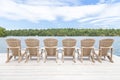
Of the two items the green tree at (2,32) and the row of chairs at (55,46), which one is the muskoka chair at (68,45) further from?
the green tree at (2,32)

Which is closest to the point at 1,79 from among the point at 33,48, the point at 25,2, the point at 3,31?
the point at 33,48

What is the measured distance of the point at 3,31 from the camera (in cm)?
4409

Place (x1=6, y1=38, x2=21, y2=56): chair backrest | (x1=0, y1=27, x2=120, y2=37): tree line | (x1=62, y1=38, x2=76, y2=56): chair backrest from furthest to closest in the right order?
1. (x1=0, y1=27, x2=120, y2=37): tree line
2. (x1=62, y1=38, x2=76, y2=56): chair backrest
3. (x1=6, y1=38, x2=21, y2=56): chair backrest

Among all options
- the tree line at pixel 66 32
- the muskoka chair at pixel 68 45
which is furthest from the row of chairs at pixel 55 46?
the tree line at pixel 66 32

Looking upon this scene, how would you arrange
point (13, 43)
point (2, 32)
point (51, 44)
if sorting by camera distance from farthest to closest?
1. point (2, 32)
2. point (51, 44)
3. point (13, 43)

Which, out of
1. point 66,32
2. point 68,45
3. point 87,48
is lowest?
point 87,48

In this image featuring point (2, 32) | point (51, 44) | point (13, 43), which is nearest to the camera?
point (13, 43)

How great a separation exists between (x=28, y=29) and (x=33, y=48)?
3198 centimetres

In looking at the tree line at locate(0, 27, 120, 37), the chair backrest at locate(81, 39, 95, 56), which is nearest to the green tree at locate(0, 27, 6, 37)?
the tree line at locate(0, 27, 120, 37)

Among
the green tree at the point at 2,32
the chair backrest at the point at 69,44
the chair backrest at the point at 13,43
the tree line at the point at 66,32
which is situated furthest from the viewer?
the green tree at the point at 2,32

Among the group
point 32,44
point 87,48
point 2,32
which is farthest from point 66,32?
point 32,44

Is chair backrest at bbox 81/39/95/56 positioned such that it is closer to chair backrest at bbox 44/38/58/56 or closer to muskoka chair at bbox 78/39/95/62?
muskoka chair at bbox 78/39/95/62

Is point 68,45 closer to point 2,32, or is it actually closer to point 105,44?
point 105,44

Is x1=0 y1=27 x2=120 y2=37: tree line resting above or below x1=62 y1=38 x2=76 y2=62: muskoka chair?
above
